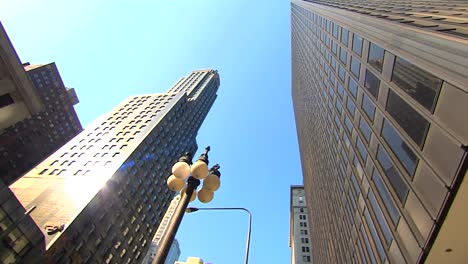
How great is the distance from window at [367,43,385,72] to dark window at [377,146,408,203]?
5.37 m

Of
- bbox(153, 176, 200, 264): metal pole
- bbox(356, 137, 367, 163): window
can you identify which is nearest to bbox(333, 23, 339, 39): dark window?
bbox(356, 137, 367, 163): window

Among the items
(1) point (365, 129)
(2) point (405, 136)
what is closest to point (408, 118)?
(2) point (405, 136)

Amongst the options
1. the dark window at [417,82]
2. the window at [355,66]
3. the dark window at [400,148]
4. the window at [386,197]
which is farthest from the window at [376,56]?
the window at [386,197]

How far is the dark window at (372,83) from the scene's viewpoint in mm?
21844

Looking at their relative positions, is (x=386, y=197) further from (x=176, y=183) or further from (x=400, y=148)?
(x=176, y=183)

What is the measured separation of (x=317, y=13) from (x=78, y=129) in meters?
96.3

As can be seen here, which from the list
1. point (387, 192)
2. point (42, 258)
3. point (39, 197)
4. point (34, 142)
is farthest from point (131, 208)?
point (387, 192)

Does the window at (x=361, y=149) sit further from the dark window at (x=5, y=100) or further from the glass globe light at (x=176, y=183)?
the dark window at (x=5, y=100)

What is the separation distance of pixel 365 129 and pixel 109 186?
50381 millimetres

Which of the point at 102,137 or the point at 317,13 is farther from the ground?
the point at 317,13

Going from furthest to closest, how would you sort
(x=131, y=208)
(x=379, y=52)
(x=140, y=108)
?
(x=140, y=108), (x=131, y=208), (x=379, y=52)

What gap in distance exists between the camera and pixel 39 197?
59.8 metres

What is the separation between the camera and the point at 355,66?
27859 mm

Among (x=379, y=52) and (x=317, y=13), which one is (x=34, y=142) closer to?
(x=317, y=13)
